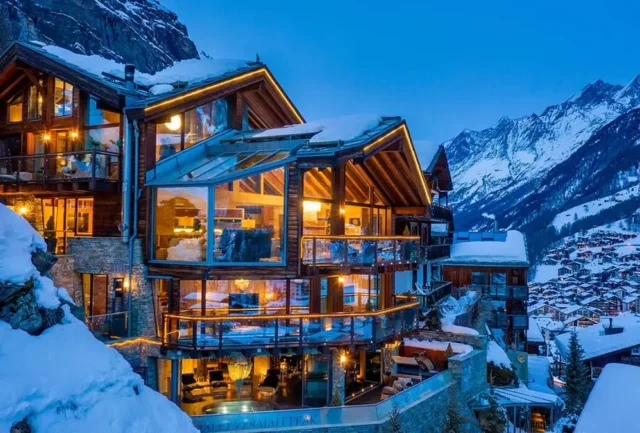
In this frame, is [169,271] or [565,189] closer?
[169,271]

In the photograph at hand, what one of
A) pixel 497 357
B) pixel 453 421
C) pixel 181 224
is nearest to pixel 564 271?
pixel 497 357

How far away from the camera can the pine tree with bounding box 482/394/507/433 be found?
17281mm

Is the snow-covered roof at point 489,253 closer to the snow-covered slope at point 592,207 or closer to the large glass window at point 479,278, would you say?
the large glass window at point 479,278

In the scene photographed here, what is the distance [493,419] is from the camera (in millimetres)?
17500

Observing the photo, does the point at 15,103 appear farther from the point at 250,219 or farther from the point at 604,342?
the point at 604,342

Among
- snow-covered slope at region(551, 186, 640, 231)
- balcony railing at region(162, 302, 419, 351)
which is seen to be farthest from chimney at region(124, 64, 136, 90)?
snow-covered slope at region(551, 186, 640, 231)

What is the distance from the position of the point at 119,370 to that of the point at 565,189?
499 feet

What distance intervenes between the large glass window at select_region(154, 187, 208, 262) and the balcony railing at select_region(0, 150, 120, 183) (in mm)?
1857

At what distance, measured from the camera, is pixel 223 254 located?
1523 centimetres

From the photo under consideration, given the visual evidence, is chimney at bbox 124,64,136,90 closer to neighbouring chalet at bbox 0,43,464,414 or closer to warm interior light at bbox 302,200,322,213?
neighbouring chalet at bbox 0,43,464,414

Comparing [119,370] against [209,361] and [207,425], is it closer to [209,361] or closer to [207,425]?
[207,425]

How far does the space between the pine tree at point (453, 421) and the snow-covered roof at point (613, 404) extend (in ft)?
21.5

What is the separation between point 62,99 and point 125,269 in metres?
6.28

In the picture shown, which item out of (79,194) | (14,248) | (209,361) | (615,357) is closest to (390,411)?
(209,361)
